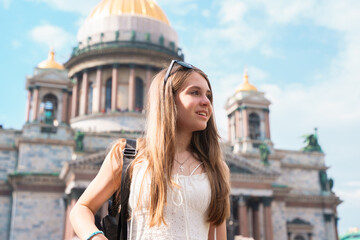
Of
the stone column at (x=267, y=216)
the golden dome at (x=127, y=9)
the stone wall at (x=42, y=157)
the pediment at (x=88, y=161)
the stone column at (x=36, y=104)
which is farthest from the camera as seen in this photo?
the golden dome at (x=127, y=9)

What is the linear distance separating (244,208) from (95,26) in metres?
22.5

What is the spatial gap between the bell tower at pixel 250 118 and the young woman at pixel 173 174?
35885 mm

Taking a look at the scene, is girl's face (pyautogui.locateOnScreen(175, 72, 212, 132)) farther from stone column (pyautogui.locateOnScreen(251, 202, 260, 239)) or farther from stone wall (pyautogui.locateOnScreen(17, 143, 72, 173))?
stone column (pyautogui.locateOnScreen(251, 202, 260, 239))

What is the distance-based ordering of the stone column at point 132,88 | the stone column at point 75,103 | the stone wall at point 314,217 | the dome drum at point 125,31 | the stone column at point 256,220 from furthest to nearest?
1. the dome drum at point 125,31
2. the stone column at point 75,103
3. the stone column at point 132,88
4. the stone wall at point 314,217
5. the stone column at point 256,220

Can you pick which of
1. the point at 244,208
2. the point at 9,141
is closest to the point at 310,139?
the point at 244,208

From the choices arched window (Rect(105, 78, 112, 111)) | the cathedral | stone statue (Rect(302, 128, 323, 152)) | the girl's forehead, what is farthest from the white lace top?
stone statue (Rect(302, 128, 323, 152))

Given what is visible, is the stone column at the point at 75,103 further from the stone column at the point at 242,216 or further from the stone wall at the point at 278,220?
the stone wall at the point at 278,220

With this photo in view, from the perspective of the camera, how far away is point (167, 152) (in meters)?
2.75

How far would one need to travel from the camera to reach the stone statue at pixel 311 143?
138 feet

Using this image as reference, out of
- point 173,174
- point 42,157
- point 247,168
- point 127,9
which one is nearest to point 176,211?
point 173,174

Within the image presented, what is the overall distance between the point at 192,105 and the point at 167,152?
344 millimetres

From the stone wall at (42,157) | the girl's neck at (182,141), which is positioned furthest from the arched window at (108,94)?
the girl's neck at (182,141)

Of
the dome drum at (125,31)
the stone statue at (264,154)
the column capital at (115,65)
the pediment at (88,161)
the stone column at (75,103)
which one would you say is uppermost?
the dome drum at (125,31)

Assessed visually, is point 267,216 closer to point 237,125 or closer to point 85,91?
point 237,125
